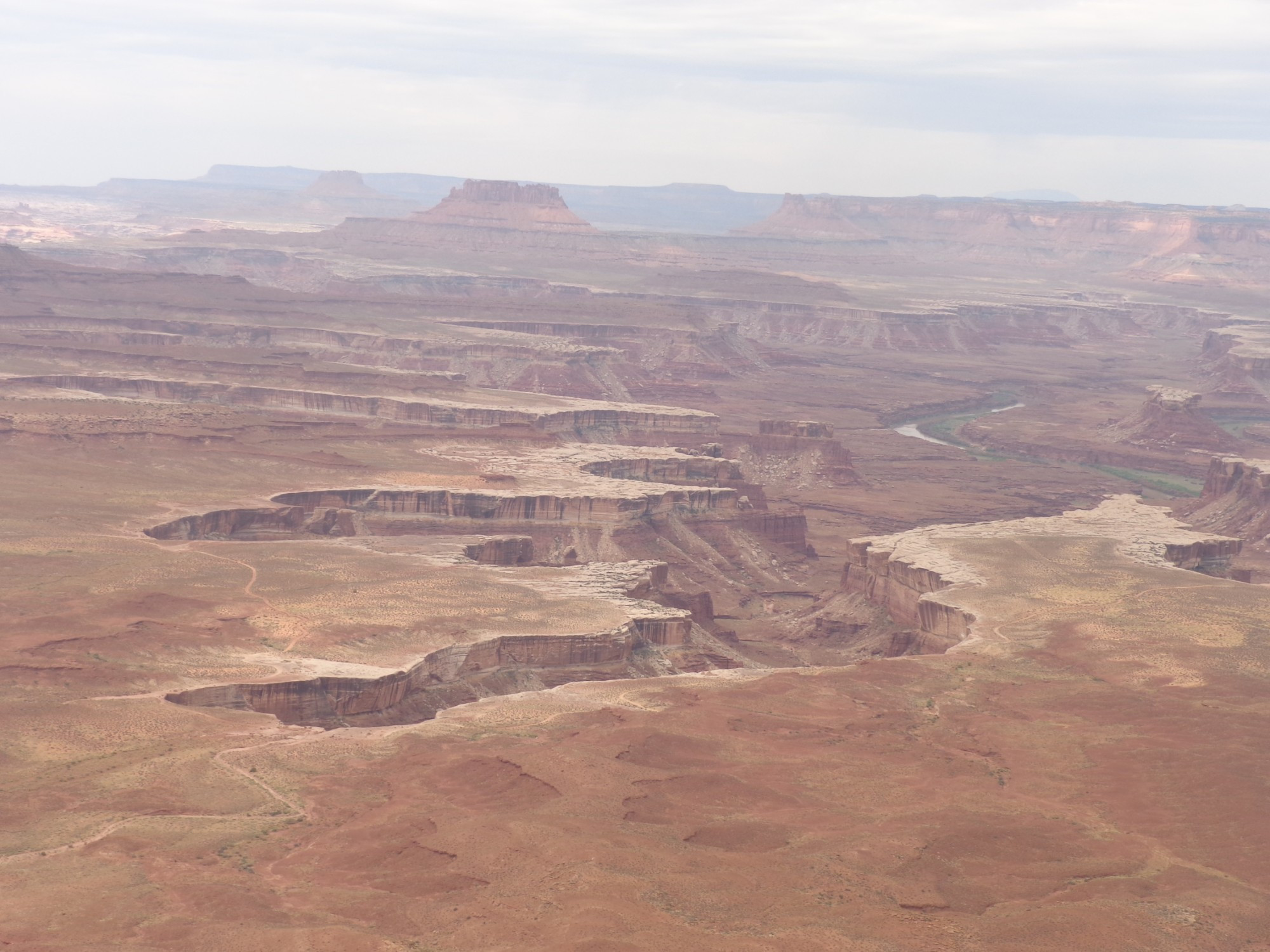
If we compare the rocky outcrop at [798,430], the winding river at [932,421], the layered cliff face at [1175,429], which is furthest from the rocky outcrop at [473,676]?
the layered cliff face at [1175,429]

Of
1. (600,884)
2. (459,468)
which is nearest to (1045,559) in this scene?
(459,468)

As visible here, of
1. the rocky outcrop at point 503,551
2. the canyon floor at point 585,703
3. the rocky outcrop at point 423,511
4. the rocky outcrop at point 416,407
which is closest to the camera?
the canyon floor at point 585,703

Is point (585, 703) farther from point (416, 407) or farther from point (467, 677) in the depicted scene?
point (416, 407)

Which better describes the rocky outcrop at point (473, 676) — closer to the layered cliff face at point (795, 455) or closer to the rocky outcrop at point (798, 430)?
the layered cliff face at point (795, 455)

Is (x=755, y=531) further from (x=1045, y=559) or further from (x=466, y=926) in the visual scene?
(x=466, y=926)

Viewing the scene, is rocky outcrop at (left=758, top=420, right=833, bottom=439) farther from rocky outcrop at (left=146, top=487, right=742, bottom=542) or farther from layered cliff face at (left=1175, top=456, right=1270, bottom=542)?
rocky outcrop at (left=146, top=487, right=742, bottom=542)
